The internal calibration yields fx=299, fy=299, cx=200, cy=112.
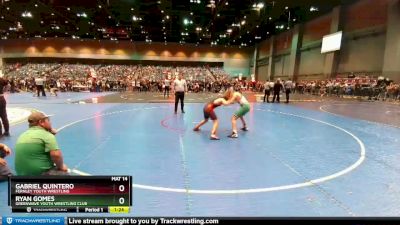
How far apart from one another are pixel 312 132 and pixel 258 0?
2144cm

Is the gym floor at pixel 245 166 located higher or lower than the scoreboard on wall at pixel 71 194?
lower

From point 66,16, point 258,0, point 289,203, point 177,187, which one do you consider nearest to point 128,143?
point 177,187

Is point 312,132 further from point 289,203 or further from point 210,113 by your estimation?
point 289,203

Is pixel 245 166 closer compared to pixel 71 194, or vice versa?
pixel 71 194

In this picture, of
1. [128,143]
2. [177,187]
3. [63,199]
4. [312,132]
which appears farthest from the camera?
[312,132]

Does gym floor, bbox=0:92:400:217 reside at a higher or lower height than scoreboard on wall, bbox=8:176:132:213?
lower

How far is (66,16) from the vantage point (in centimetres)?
3653

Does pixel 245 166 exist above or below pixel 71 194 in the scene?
below

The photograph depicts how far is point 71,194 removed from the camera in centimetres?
227

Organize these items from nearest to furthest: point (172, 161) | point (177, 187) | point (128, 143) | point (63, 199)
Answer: point (63, 199)
point (177, 187)
point (172, 161)
point (128, 143)

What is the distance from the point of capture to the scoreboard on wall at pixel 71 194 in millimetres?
2248

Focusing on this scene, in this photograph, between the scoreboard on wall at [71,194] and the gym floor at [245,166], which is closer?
the scoreboard on wall at [71,194]

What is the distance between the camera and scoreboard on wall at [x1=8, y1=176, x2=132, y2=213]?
2.25 metres

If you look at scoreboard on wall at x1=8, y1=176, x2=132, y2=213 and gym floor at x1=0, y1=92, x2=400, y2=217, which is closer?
scoreboard on wall at x1=8, y1=176, x2=132, y2=213
